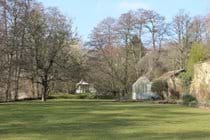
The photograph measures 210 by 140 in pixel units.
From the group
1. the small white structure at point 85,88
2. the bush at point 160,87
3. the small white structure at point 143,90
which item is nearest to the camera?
the bush at point 160,87

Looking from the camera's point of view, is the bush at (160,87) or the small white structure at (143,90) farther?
the small white structure at (143,90)

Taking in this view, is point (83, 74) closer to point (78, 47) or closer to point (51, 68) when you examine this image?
point (51, 68)

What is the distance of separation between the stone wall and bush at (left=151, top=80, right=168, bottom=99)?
51.8ft

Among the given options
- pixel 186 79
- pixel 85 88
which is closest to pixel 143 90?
pixel 186 79

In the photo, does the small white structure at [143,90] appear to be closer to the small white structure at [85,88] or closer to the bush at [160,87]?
the bush at [160,87]

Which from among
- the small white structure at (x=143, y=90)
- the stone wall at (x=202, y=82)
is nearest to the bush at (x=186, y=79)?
the stone wall at (x=202, y=82)

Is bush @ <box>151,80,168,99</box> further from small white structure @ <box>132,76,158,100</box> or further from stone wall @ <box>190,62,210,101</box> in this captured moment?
stone wall @ <box>190,62,210,101</box>

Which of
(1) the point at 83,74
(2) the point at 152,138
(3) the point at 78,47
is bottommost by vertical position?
(2) the point at 152,138

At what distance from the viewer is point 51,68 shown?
6438 cm

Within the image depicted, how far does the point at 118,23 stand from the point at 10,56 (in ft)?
81.6

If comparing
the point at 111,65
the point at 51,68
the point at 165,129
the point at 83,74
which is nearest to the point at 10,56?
the point at 51,68

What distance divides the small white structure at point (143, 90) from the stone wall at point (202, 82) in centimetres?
1917

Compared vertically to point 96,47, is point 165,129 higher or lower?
lower

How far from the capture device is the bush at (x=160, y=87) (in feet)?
230
